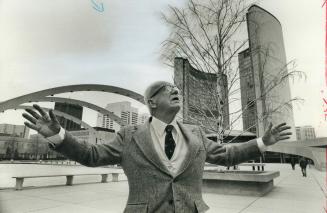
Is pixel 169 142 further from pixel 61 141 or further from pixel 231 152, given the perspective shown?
pixel 61 141

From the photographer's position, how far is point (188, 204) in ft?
3.60

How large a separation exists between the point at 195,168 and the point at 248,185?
530 centimetres

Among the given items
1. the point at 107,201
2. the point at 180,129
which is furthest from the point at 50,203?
the point at 180,129

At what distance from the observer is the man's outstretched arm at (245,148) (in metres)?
1.23

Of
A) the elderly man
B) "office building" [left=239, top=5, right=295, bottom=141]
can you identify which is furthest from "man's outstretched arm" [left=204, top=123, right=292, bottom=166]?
"office building" [left=239, top=5, right=295, bottom=141]

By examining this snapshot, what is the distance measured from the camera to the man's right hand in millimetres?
1025

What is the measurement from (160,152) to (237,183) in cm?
539

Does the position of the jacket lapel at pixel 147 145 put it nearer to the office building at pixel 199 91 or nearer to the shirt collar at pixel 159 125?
the shirt collar at pixel 159 125

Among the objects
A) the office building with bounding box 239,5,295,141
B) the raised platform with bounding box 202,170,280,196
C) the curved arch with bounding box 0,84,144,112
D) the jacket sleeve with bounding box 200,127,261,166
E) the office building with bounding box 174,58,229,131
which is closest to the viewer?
the jacket sleeve with bounding box 200,127,261,166

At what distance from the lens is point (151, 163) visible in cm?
113

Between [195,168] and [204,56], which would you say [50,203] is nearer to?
[195,168]

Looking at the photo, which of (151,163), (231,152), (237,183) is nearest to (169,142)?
(151,163)

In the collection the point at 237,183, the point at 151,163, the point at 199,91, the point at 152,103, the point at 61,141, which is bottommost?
the point at 237,183

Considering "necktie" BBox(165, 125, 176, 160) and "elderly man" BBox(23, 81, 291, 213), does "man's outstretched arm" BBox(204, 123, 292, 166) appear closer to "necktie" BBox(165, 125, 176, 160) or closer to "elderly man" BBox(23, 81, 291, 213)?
"elderly man" BBox(23, 81, 291, 213)
